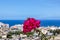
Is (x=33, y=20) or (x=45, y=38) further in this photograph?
(x=33, y=20)

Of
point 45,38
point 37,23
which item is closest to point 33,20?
point 37,23

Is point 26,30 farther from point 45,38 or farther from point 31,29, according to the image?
point 45,38

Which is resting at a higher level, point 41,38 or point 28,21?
point 28,21

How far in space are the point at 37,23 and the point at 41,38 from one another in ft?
0.86

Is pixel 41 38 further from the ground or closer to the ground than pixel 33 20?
closer to the ground

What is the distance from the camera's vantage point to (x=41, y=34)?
4125 millimetres

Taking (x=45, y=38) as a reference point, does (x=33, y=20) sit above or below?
above

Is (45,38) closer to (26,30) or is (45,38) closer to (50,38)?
(50,38)

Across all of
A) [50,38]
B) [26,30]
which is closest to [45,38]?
[50,38]

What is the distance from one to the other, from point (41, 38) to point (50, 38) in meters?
0.16

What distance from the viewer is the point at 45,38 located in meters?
3.94

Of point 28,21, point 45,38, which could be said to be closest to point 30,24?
point 28,21

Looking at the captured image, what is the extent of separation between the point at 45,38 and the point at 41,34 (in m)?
0.20

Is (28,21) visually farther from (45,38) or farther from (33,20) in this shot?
(45,38)
